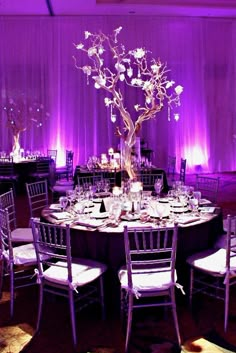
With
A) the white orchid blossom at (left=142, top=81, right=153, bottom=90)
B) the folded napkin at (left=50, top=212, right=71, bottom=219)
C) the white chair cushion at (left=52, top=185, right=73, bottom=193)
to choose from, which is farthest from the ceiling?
the folded napkin at (left=50, top=212, right=71, bottom=219)

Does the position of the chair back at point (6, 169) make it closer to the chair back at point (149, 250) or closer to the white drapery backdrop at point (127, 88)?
the white drapery backdrop at point (127, 88)

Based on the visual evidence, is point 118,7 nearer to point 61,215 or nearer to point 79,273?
point 61,215

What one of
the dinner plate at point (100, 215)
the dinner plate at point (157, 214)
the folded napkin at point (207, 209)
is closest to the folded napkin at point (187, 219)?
the dinner plate at point (157, 214)

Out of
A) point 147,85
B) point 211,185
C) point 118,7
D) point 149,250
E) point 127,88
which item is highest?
point 118,7

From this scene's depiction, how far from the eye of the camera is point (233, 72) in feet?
37.8

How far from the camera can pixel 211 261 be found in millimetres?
3418

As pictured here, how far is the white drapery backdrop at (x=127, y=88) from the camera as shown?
35.2ft

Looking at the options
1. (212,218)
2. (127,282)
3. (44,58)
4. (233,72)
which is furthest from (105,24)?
(127,282)

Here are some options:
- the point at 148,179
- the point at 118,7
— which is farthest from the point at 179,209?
the point at 118,7

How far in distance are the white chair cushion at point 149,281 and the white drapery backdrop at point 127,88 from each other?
8189 mm

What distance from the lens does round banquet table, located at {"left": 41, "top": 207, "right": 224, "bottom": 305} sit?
337 cm

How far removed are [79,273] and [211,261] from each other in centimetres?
106

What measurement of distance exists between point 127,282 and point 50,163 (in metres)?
5.98

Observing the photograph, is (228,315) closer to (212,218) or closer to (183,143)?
(212,218)
